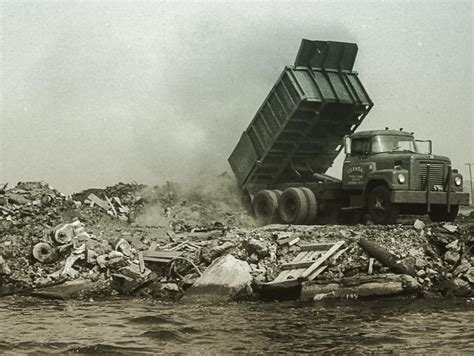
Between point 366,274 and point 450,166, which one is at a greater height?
point 450,166

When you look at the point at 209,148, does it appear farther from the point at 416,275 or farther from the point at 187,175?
the point at 416,275

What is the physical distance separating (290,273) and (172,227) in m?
5.14

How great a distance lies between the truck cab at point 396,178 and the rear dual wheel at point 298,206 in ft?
3.11

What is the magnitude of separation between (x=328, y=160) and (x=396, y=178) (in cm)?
376

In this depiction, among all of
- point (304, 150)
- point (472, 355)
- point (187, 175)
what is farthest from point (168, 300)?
point (187, 175)

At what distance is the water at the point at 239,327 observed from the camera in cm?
731

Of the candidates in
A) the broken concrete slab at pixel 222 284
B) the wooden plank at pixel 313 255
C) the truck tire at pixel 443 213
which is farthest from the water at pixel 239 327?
the truck tire at pixel 443 213

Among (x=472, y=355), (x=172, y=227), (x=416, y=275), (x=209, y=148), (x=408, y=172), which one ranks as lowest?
(x=472, y=355)

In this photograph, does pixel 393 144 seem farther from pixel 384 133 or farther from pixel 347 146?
pixel 347 146

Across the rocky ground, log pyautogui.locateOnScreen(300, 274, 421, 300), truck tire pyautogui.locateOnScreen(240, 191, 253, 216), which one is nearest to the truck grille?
the rocky ground

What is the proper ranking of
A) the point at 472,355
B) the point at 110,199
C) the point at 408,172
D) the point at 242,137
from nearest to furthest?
the point at 472,355 → the point at 408,172 → the point at 242,137 → the point at 110,199

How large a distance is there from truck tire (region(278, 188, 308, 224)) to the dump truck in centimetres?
2

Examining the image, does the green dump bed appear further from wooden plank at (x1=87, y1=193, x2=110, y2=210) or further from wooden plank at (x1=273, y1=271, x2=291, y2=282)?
wooden plank at (x1=273, y1=271, x2=291, y2=282)

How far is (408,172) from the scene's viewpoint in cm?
1344
